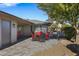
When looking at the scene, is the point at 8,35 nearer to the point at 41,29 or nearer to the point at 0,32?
the point at 0,32

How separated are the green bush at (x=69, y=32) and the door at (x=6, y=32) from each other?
19.5 feet

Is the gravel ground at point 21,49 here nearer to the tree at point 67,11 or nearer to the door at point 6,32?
the door at point 6,32

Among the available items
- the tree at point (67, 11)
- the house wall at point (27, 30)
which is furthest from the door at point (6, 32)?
the house wall at point (27, 30)

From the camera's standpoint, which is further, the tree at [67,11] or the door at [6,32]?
the tree at [67,11]

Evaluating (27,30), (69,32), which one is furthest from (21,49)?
(27,30)

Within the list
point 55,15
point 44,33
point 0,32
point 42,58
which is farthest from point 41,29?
point 42,58

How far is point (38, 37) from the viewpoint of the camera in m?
16.9

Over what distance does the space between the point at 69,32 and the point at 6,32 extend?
676 centimetres

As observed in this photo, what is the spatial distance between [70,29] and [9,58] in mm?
9770

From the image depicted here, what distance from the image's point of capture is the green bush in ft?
58.3

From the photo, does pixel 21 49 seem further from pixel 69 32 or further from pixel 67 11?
pixel 69 32

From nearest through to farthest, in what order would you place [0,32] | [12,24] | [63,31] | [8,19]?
[0,32] → [8,19] → [12,24] → [63,31]

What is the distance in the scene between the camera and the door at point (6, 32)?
43.8ft

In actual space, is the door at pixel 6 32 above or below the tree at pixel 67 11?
below
